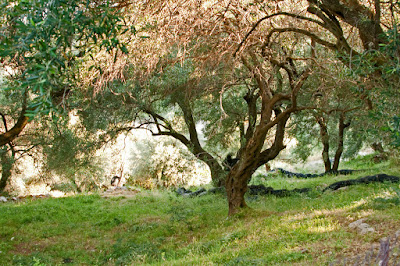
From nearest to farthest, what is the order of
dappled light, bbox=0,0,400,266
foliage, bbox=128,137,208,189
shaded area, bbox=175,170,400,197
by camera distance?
dappled light, bbox=0,0,400,266
shaded area, bbox=175,170,400,197
foliage, bbox=128,137,208,189

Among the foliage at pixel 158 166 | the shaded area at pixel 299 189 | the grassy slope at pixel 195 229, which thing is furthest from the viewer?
the foliage at pixel 158 166

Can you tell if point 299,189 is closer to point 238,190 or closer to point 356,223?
point 238,190

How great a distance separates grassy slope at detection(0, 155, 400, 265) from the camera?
6.03 metres

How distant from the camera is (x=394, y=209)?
7023mm

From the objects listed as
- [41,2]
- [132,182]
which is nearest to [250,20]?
[41,2]

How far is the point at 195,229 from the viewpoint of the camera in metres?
9.59

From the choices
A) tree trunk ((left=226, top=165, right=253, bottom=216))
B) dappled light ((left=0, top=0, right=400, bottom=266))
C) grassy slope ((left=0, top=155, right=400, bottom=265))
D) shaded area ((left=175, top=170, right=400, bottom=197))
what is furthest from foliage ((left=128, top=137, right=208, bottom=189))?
tree trunk ((left=226, top=165, right=253, bottom=216))

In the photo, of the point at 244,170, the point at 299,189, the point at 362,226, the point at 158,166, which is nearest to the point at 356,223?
the point at 362,226

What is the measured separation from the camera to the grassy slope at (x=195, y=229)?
19.8 ft

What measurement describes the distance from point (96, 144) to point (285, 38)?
6888 mm

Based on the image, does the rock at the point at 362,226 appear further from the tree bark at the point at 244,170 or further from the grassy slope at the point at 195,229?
the tree bark at the point at 244,170

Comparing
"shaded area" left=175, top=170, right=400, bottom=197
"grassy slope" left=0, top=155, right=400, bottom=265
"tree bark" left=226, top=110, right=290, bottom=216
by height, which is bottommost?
"grassy slope" left=0, top=155, right=400, bottom=265

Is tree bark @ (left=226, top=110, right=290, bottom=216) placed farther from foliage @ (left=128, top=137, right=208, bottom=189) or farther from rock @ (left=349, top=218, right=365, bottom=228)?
foliage @ (left=128, top=137, right=208, bottom=189)

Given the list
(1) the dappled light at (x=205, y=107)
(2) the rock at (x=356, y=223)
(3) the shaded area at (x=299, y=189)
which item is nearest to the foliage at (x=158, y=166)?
(1) the dappled light at (x=205, y=107)
